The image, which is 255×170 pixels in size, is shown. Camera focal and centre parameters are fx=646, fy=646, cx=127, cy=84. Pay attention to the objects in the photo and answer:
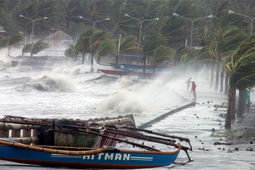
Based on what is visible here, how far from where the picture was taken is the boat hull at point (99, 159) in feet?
51.8

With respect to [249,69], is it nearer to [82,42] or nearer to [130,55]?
[130,55]

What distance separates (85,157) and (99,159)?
0.35 meters

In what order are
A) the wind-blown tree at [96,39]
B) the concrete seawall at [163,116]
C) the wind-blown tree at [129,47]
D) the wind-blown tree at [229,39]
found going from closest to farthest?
1. the concrete seawall at [163,116]
2. the wind-blown tree at [229,39]
3. the wind-blown tree at [129,47]
4. the wind-blown tree at [96,39]

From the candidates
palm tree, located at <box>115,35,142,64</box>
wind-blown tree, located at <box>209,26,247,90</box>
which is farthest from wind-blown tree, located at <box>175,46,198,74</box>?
wind-blown tree, located at <box>209,26,247,90</box>

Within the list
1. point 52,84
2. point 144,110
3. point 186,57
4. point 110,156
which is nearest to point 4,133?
point 110,156

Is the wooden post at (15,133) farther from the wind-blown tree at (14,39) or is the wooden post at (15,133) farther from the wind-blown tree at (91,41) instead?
the wind-blown tree at (14,39)

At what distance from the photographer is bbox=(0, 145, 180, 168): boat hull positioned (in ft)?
51.8

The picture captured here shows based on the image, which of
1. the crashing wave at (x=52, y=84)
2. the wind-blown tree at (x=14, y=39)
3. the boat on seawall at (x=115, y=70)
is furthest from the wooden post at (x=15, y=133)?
the wind-blown tree at (x=14, y=39)

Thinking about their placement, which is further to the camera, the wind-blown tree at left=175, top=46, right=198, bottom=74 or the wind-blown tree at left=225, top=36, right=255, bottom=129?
the wind-blown tree at left=175, top=46, right=198, bottom=74

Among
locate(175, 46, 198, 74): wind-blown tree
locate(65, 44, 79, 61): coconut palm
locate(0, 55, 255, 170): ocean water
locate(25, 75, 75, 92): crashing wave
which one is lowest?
locate(0, 55, 255, 170): ocean water

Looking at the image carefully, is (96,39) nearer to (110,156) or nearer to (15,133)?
(15,133)

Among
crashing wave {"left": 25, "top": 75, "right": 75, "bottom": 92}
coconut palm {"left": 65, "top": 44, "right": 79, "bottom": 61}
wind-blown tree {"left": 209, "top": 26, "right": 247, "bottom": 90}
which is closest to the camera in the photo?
wind-blown tree {"left": 209, "top": 26, "right": 247, "bottom": 90}

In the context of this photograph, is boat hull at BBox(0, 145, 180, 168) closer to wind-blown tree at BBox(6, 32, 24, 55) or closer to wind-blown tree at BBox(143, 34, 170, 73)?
wind-blown tree at BBox(143, 34, 170, 73)

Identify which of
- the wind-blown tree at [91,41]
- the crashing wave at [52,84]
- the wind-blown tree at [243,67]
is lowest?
the crashing wave at [52,84]
